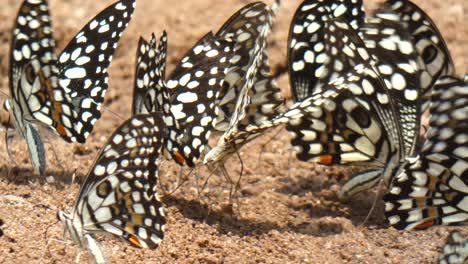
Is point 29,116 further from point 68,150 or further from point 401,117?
point 401,117

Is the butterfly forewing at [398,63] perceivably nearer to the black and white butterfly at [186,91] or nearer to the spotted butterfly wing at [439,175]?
the spotted butterfly wing at [439,175]

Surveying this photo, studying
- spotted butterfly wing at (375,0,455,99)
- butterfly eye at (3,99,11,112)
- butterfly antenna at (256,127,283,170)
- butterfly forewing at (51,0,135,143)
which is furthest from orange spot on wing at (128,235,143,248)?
spotted butterfly wing at (375,0,455,99)

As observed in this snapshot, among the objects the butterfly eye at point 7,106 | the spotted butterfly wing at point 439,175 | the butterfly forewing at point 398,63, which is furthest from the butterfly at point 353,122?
the butterfly eye at point 7,106

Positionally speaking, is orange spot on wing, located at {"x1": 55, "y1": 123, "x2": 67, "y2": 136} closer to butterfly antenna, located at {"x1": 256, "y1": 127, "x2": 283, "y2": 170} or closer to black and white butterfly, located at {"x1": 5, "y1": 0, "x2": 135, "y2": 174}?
black and white butterfly, located at {"x1": 5, "y1": 0, "x2": 135, "y2": 174}

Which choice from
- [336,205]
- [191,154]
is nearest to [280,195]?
[336,205]

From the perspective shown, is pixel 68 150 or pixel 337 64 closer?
pixel 337 64

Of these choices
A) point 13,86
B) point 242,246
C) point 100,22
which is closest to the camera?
point 242,246
